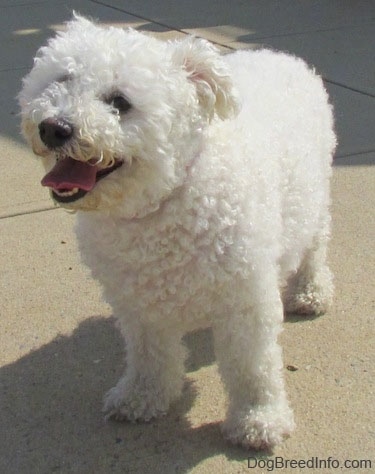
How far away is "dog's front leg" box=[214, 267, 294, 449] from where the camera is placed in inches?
133

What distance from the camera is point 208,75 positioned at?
3211 millimetres

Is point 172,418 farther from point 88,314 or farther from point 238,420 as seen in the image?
point 88,314

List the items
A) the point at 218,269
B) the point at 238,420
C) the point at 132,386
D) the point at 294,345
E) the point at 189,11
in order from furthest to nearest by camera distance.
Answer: the point at 189,11 → the point at 294,345 → the point at 132,386 → the point at 238,420 → the point at 218,269

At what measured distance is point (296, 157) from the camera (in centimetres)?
388

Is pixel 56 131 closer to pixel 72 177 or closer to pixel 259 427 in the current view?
pixel 72 177

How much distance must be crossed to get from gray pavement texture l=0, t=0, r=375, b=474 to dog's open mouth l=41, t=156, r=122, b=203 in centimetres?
111

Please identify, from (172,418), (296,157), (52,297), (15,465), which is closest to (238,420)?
(172,418)

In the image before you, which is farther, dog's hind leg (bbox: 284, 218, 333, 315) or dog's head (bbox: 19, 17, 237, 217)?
dog's hind leg (bbox: 284, 218, 333, 315)

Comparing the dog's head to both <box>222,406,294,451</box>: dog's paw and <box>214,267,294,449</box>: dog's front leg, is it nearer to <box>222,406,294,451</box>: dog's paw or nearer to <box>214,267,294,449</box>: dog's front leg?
<box>214,267,294,449</box>: dog's front leg

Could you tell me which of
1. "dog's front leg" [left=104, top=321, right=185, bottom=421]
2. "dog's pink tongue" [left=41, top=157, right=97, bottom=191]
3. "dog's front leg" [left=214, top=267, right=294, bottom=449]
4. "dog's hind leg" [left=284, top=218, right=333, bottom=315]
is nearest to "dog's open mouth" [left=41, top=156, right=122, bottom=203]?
"dog's pink tongue" [left=41, top=157, right=97, bottom=191]

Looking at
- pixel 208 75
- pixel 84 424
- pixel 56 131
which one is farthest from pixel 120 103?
pixel 84 424

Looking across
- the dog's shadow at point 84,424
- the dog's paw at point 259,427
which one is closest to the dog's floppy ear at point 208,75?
the dog's paw at point 259,427

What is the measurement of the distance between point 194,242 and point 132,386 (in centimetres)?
85

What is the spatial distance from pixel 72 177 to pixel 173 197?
419 mm
